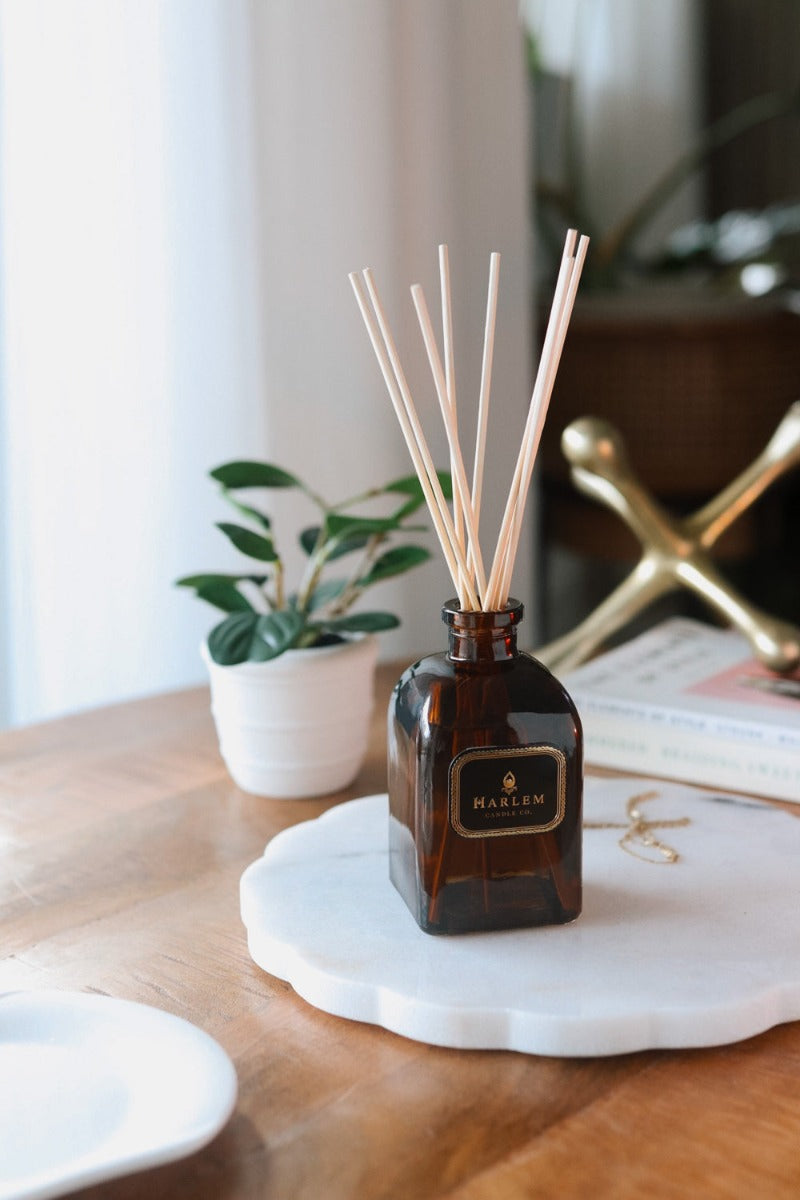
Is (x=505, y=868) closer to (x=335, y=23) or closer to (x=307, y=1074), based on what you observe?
(x=307, y=1074)

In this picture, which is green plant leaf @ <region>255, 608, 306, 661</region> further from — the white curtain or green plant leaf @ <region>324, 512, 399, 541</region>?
the white curtain

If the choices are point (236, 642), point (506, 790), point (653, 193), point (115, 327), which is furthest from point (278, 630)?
point (653, 193)

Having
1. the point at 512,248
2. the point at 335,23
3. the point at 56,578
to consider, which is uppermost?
the point at 335,23

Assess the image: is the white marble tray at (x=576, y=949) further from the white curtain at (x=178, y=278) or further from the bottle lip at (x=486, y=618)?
the white curtain at (x=178, y=278)

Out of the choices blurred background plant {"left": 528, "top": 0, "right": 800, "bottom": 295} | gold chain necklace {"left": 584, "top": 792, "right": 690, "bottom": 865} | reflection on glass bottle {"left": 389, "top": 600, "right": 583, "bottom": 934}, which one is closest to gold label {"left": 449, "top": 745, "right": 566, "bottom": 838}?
reflection on glass bottle {"left": 389, "top": 600, "right": 583, "bottom": 934}

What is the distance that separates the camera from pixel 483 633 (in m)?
0.61

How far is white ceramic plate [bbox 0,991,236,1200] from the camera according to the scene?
1.51ft

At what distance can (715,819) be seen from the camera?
76 centimetres

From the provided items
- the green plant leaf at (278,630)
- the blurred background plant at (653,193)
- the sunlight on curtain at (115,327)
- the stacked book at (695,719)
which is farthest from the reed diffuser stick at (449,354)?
the blurred background plant at (653,193)

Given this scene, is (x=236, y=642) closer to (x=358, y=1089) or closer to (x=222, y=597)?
(x=222, y=597)

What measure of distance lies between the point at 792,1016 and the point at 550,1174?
152 mm

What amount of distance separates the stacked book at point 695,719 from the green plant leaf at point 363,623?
154mm

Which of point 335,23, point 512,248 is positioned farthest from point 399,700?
point 512,248

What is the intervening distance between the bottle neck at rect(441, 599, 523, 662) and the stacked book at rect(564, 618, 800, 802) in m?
0.29
